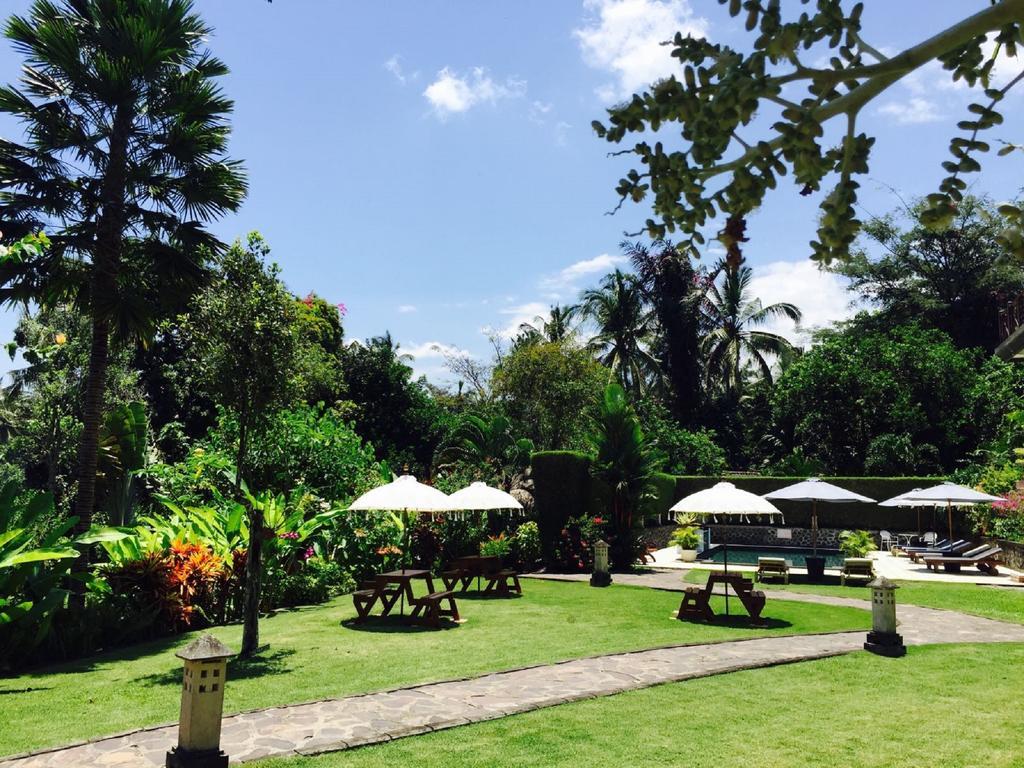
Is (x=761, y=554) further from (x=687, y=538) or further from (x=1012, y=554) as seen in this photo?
(x=1012, y=554)

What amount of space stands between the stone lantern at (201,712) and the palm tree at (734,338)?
37.5 meters

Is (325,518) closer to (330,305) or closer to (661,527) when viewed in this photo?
(661,527)

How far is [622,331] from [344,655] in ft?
103

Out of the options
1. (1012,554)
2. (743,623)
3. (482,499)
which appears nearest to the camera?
(743,623)

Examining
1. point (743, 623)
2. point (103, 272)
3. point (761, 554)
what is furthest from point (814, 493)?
point (103, 272)

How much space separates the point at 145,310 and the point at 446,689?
7.67m

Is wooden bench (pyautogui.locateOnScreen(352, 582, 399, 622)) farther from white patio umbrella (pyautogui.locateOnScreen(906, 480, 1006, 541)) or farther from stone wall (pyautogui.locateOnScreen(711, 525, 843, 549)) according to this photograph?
stone wall (pyautogui.locateOnScreen(711, 525, 843, 549))

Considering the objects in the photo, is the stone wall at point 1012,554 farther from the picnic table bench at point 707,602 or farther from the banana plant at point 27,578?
the banana plant at point 27,578

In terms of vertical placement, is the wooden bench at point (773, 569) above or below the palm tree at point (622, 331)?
below

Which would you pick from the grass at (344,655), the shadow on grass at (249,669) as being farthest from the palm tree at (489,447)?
the shadow on grass at (249,669)

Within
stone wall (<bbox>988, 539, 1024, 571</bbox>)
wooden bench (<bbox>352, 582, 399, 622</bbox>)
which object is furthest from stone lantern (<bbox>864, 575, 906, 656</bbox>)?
stone wall (<bbox>988, 539, 1024, 571</bbox>)

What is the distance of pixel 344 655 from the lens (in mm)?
9820

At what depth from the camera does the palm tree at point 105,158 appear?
1148 centimetres

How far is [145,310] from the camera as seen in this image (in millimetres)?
11852
